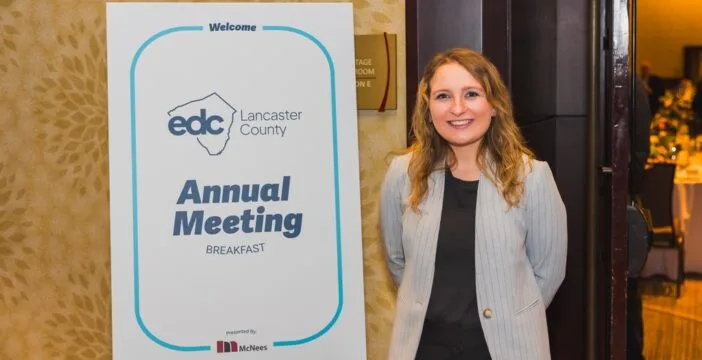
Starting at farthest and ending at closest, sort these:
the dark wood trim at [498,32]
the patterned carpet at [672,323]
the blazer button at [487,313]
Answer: the patterned carpet at [672,323], the dark wood trim at [498,32], the blazer button at [487,313]

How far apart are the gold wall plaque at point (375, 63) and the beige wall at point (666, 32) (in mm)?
798

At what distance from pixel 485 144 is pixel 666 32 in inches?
41.3

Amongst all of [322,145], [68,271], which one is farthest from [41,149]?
[322,145]

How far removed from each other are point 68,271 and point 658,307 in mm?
2015

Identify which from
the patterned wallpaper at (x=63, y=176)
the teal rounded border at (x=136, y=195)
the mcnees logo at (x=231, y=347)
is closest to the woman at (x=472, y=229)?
the teal rounded border at (x=136, y=195)

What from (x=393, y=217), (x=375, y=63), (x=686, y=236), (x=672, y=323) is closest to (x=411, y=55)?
(x=375, y=63)

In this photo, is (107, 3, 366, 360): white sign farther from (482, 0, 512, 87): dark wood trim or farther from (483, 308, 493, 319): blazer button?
(483, 308, 493, 319): blazer button

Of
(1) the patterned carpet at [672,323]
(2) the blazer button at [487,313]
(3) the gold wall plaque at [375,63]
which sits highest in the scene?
(3) the gold wall plaque at [375,63]

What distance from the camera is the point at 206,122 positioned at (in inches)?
96.1

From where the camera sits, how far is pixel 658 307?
9.71 ft

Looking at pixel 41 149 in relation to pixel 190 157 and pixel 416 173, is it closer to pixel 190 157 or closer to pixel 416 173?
pixel 190 157

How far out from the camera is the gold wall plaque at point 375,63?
8.91 feet

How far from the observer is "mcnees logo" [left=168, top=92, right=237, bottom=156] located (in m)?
2.43

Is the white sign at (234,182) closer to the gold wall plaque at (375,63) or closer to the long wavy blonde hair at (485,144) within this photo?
the gold wall plaque at (375,63)
